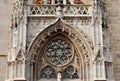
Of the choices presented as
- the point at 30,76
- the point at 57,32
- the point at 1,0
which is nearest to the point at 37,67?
the point at 30,76

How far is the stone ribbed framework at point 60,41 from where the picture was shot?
583 inches

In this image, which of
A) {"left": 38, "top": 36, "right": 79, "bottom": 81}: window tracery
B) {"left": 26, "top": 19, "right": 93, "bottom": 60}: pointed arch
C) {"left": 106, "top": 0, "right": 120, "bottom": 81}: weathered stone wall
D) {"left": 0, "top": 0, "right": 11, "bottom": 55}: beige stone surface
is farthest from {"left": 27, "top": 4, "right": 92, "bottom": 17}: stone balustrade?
{"left": 106, "top": 0, "right": 120, "bottom": 81}: weathered stone wall

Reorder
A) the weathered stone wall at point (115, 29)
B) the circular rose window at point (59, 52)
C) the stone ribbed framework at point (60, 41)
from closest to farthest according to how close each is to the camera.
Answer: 1. the stone ribbed framework at point (60, 41)
2. the circular rose window at point (59, 52)
3. the weathered stone wall at point (115, 29)

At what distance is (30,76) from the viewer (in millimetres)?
14742

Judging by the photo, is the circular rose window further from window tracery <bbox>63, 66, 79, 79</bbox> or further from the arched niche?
window tracery <bbox>63, 66, 79, 79</bbox>

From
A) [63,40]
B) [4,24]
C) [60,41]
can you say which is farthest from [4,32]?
[63,40]

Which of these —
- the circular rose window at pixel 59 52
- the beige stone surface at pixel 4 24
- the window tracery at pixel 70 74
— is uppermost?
the beige stone surface at pixel 4 24

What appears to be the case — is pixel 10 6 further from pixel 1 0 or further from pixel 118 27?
pixel 118 27

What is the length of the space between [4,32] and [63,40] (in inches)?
127

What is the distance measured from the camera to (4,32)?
680 inches

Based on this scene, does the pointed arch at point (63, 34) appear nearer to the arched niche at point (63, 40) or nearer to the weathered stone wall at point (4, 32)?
the arched niche at point (63, 40)

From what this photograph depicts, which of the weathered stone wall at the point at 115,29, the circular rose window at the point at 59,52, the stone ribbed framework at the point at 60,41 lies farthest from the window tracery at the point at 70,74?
the weathered stone wall at the point at 115,29

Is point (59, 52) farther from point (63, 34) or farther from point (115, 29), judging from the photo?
point (115, 29)

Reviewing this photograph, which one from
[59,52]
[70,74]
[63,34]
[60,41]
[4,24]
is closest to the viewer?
[70,74]
